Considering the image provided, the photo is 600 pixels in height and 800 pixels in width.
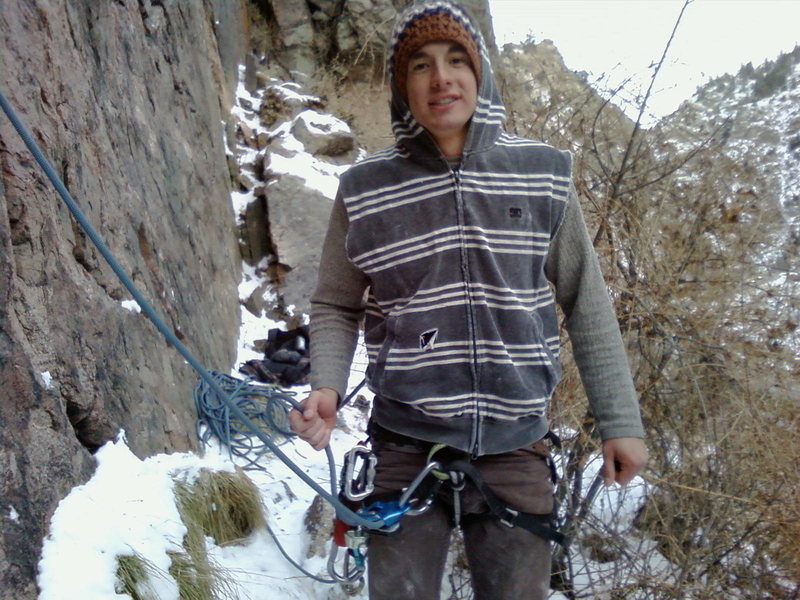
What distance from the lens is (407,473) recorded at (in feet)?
4.85

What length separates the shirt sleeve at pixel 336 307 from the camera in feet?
5.17

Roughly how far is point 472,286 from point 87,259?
1435 millimetres

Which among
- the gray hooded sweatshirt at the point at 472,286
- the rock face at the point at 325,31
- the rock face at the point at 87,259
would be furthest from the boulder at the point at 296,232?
the gray hooded sweatshirt at the point at 472,286

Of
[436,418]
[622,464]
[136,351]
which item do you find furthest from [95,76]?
[622,464]

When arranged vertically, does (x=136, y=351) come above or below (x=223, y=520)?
above

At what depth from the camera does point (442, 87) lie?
1.43 metres

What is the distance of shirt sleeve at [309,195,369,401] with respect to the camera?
5.17ft

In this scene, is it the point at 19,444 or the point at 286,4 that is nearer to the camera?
the point at 19,444

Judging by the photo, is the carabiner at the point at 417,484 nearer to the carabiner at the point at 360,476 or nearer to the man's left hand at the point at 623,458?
the carabiner at the point at 360,476

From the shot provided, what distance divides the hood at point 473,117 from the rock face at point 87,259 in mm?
996

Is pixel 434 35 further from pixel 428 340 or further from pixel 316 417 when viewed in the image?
pixel 316 417

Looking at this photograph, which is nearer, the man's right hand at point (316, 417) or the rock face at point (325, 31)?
the man's right hand at point (316, 417)

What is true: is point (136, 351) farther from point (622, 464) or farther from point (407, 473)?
point (622, 464)

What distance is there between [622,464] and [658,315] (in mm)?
1475
